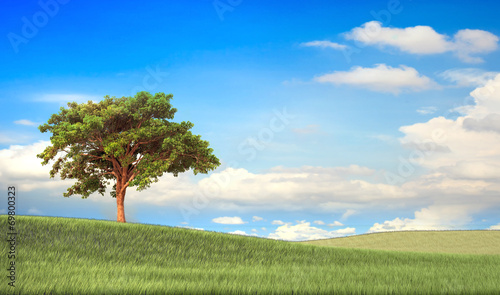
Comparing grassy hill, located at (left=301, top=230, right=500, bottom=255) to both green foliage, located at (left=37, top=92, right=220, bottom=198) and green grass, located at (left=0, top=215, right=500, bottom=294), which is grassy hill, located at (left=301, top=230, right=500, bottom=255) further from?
green foliage, located at (left=37, top=92, right=220, bottom=198)

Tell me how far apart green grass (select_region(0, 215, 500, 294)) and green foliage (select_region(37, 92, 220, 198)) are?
956 centimetres

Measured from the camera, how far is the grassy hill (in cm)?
3847

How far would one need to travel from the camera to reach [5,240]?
20.2 meters

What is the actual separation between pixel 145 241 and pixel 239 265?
593 cm

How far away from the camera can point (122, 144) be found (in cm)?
3266

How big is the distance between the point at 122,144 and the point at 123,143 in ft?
1.21

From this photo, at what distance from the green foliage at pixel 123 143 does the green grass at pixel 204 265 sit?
9.56 m

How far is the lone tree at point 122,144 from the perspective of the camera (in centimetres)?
3270

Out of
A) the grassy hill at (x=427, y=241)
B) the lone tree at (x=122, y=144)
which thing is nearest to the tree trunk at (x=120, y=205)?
the lone tree at (x=122, y=144)

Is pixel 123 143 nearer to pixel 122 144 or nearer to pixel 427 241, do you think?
pixel 122 144

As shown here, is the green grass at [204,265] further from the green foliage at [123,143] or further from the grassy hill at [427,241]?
A: the grassy hill at [427,241]

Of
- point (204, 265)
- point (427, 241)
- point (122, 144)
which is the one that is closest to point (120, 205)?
point (122, 144)

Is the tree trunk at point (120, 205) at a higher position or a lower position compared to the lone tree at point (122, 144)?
lower

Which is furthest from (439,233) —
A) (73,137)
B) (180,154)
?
(73,137)
